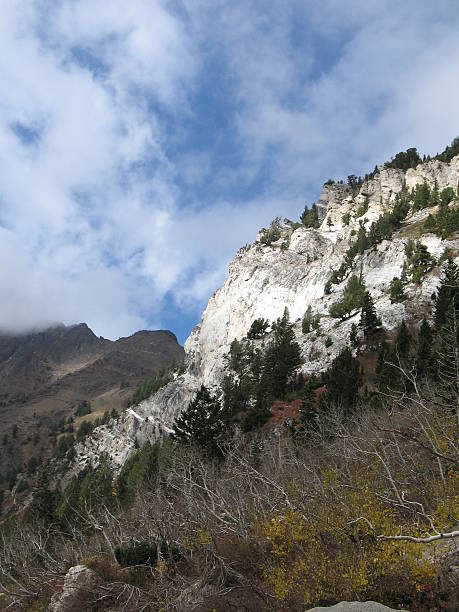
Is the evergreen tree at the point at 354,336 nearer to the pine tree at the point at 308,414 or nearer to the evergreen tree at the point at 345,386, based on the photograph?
the evergreen tree at the point at 345,386

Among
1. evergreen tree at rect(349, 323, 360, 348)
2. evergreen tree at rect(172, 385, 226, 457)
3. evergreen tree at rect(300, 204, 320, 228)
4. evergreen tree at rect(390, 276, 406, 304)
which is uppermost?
evergreen tree at rect(300, 204, 320, 228)

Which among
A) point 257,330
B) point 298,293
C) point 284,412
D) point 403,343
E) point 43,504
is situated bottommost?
point 43,504

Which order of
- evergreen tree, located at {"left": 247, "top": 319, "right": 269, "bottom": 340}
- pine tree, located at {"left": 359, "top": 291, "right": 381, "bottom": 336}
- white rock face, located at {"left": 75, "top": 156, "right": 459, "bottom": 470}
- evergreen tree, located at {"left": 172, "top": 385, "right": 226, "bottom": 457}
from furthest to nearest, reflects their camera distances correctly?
evergreen tree, located at {"left": 247, "top": 319, "right": 269, "bottom": 340}, white rock face, located at {"left": 75, "top": 156, "right": 459, "bottom": 470}, pine tree, located at {"left": 359, "top": 291, "right": 381, "bottom": 336}, evergreen tree, located at {"left": 172, "top": 385, "right": 226, "bottom": 457}

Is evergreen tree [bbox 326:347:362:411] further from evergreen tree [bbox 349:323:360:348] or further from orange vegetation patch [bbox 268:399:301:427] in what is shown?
evergreen tree [bbox 349:323:360:348]

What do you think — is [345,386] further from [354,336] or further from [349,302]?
[349,302]

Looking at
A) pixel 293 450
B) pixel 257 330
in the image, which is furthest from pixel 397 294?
pixel 293 450

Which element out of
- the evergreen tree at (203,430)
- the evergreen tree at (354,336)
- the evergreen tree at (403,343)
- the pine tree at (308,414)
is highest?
the evergreen tree at (354,336)

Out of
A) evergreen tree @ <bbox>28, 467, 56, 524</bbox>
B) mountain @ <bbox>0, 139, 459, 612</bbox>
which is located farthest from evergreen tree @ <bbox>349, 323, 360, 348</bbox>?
evergreen tree @ <bbox>28, 467, 56, 524</bbox>

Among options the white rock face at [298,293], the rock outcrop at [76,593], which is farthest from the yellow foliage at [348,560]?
the white rock face at [298,293]

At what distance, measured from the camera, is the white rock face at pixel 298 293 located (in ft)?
243

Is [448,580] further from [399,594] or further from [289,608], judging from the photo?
[289,608]

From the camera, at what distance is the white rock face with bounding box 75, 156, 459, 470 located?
74.1 meters

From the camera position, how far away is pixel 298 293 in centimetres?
10606

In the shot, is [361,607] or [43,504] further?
[43,504]
